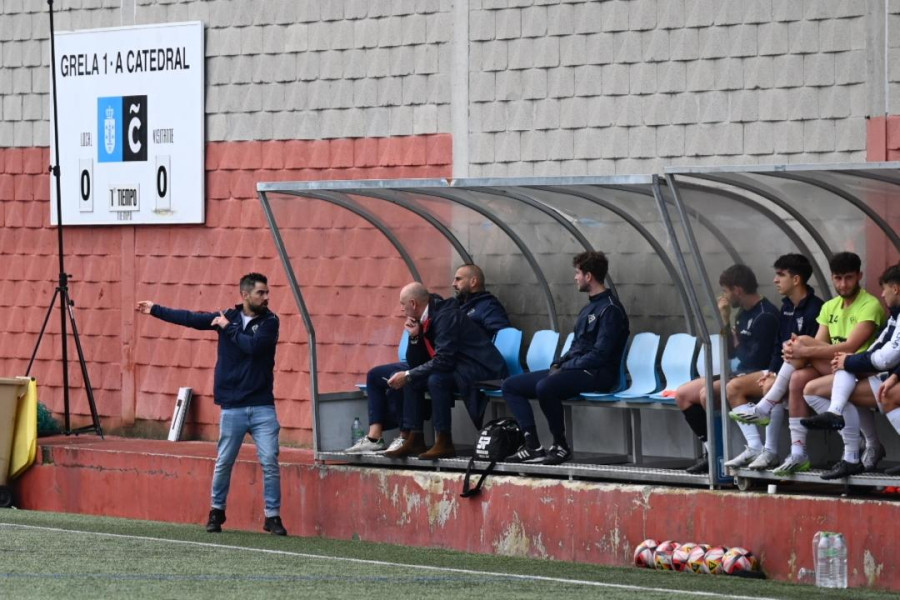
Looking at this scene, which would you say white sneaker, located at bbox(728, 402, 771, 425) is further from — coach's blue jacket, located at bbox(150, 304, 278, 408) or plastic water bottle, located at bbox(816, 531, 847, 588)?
coach's blue jacket, located at bbox(150, 304, 278, 408)

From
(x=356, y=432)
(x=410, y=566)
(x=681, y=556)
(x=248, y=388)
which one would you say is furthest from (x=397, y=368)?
(x=681, y=556)

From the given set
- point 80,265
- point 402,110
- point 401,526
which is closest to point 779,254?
point 401,526

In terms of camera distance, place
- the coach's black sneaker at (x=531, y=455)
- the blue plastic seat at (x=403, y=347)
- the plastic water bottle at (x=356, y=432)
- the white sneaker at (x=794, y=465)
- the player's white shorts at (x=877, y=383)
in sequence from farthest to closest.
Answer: the plastic water bottle at (x=356, y=432) < the blue plastic seat at (x=403, y=347) < the coach's black sneaker at (x=531, y=455) < the white sneaker at (x=794, y=465) < the player's white shorts at (x=877, y=383)

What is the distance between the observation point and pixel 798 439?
1105cm

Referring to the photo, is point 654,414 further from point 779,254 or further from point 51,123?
point 51,123

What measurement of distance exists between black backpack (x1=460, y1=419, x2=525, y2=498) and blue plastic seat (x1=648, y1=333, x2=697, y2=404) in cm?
109

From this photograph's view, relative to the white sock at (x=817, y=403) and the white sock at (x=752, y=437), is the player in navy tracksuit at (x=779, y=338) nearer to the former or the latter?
the white sock at (x=752, y=437)

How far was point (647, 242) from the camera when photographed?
13.1 metres

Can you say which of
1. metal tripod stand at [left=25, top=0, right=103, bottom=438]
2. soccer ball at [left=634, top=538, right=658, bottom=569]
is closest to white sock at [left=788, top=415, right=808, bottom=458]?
soccer ball at [left=634, top=538, right=658, bottom=569]

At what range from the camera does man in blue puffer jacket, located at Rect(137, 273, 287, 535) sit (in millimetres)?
13164

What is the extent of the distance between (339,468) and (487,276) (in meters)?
1.91

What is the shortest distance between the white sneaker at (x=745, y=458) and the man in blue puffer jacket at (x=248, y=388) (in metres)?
3.53

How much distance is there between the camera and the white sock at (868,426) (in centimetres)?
1097

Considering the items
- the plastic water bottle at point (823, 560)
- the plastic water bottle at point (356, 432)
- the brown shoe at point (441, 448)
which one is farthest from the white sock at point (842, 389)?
the plastic water bottle at point (356, 432)
